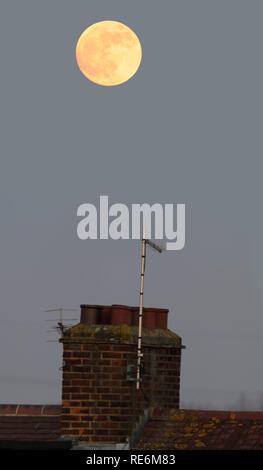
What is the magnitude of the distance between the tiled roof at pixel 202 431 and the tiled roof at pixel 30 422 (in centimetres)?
255

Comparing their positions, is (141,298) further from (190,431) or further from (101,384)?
(190,431)

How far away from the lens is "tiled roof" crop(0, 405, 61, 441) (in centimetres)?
2530

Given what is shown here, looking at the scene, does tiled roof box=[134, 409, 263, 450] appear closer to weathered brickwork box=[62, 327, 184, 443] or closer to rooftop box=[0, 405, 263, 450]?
rooftop box=[0, 405, 263, 450]

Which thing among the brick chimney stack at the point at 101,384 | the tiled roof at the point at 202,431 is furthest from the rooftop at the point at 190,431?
the brick chimney stack at the point at 101,384

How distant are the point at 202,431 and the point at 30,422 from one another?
195 inches

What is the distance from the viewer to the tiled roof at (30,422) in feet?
83.0

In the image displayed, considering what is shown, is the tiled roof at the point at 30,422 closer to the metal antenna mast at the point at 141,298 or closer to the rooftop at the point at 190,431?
the rooftop at the point at 190,431

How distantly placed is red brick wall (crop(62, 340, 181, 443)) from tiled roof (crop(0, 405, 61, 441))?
4.45ft

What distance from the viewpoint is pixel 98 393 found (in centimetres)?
2384

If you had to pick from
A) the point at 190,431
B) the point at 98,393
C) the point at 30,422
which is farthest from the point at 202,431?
the point at 30,422

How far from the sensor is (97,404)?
78.2ft
